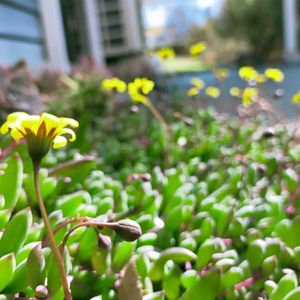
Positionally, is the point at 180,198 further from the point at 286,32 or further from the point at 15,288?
the point at 286,32

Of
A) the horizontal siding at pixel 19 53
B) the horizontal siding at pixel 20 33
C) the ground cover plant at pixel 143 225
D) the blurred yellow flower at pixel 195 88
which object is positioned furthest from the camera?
the horizontal siding at pixel 20 33

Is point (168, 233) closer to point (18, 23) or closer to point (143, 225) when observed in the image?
point (143, 225)

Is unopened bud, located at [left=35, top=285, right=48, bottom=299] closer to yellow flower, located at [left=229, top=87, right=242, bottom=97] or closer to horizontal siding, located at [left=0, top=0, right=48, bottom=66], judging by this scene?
yellow flower, located at [left=229, top=87, right=242, bottom=97]

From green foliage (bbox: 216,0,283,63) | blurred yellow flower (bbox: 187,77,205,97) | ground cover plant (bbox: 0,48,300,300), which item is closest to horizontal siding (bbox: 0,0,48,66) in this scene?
blurred yellow flower (bbox: 187,77,205,97)

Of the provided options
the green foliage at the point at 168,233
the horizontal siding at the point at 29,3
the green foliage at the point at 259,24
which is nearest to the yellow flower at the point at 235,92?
the green foliage at the point at 168,233

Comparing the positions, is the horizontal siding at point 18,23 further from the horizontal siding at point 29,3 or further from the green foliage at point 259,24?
the green foliage at point 259,24

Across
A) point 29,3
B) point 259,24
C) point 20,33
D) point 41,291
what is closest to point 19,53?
point 20,33

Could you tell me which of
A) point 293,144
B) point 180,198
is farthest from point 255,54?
point 180,198

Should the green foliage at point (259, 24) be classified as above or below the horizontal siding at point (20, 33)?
below
